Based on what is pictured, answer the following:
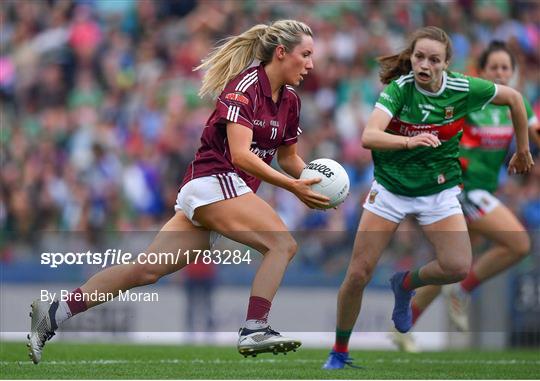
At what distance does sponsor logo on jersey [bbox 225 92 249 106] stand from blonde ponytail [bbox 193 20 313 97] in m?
0.22

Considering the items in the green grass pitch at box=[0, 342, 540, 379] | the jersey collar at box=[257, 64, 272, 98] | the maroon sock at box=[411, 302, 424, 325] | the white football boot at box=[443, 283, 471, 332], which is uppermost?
the jersey collar at box=[257, 64, 272, 98]

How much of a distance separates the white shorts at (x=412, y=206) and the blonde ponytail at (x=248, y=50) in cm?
139

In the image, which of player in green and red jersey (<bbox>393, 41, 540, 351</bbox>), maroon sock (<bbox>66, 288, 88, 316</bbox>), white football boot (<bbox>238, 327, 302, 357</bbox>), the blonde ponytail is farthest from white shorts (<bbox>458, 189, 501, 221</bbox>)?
maroon sock (<bbox>66, 288, 88, 316</bbox>)

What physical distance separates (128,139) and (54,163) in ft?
3.29

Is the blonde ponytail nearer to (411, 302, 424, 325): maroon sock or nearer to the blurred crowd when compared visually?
(411, 302, 424, 325): maroon sock

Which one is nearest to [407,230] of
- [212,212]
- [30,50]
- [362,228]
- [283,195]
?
[283,195]

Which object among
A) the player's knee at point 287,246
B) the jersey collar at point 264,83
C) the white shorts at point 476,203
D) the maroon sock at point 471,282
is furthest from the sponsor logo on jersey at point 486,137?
the player's knee at point 287,246

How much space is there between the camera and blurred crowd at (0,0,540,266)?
1532cm

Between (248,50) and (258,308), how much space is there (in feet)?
5.45

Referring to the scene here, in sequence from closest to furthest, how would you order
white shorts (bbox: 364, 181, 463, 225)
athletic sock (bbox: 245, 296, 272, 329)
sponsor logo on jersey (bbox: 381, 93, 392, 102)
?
athletic sock (bbox: 245, 296, 272, 329) → sponsor logo on jersey (bbox: 381, 93, 392, 102) → white shorts (bbox: 364, 181, 463, 225)

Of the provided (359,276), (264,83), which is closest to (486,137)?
(359,276)

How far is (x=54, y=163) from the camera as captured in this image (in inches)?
640

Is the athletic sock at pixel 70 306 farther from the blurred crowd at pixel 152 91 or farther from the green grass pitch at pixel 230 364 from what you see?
the blurred crowd at pixel 152 91

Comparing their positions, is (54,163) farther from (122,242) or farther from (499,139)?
(499,139)
